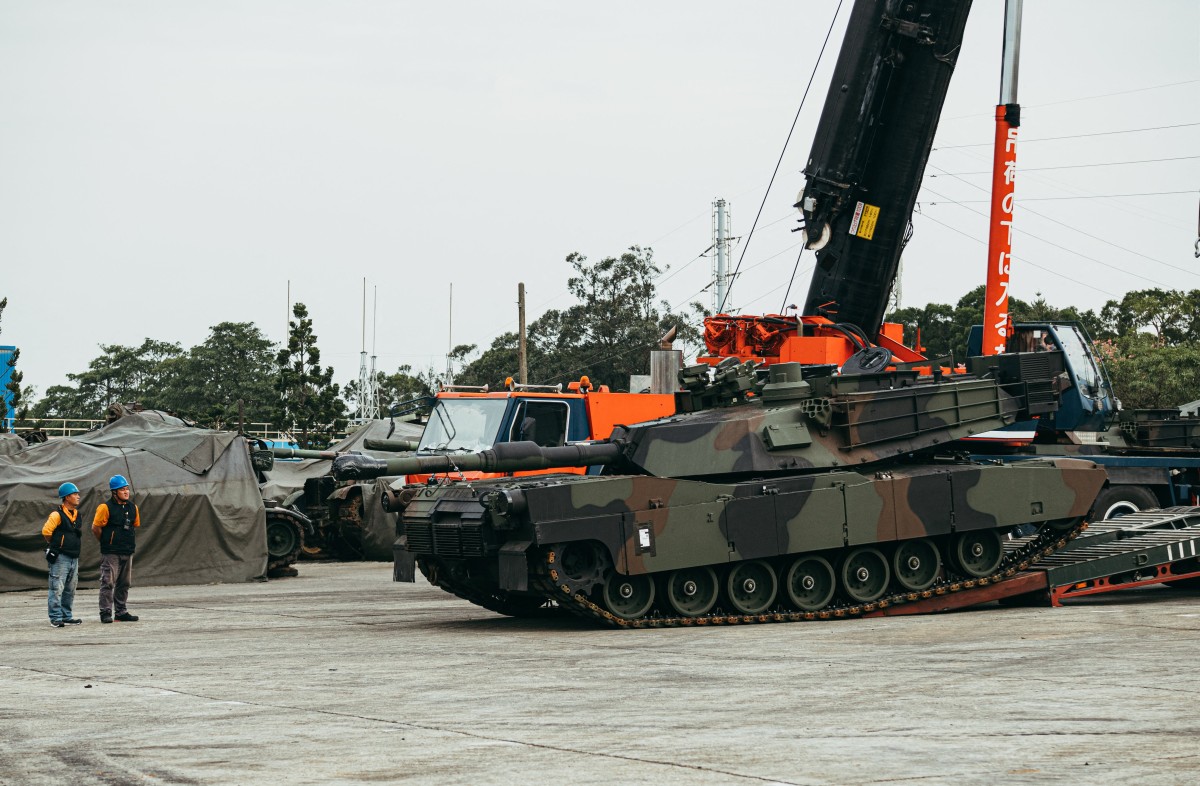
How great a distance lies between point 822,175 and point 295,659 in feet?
33.5

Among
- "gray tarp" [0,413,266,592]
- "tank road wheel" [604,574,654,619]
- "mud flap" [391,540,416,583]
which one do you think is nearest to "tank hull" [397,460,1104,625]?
"tank road wheel" [604,574,654,619]

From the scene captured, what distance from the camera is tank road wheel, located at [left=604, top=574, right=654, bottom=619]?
1334 centimetres

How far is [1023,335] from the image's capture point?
19.5 m

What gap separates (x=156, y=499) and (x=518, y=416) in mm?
6378

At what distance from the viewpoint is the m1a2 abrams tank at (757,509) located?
518 inches

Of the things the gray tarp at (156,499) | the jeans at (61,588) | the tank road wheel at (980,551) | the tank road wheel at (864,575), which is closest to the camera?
the tank road wheel at (864,575)

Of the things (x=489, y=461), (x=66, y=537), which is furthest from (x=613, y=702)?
(x=66, y=537)

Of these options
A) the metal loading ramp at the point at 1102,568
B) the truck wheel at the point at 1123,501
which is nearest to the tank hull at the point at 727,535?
the metal loading ramp at the point at 1102,568

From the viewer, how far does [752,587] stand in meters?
13.9

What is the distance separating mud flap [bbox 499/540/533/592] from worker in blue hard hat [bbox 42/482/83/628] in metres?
5.27

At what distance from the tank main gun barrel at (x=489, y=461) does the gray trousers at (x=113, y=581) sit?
13.3 feet

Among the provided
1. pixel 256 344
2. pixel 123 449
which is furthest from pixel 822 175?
pixel 256 344

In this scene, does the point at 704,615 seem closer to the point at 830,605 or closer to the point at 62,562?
the point at 830,605

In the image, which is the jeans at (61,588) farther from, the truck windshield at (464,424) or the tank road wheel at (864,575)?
the tank road wheel at (864,575)
